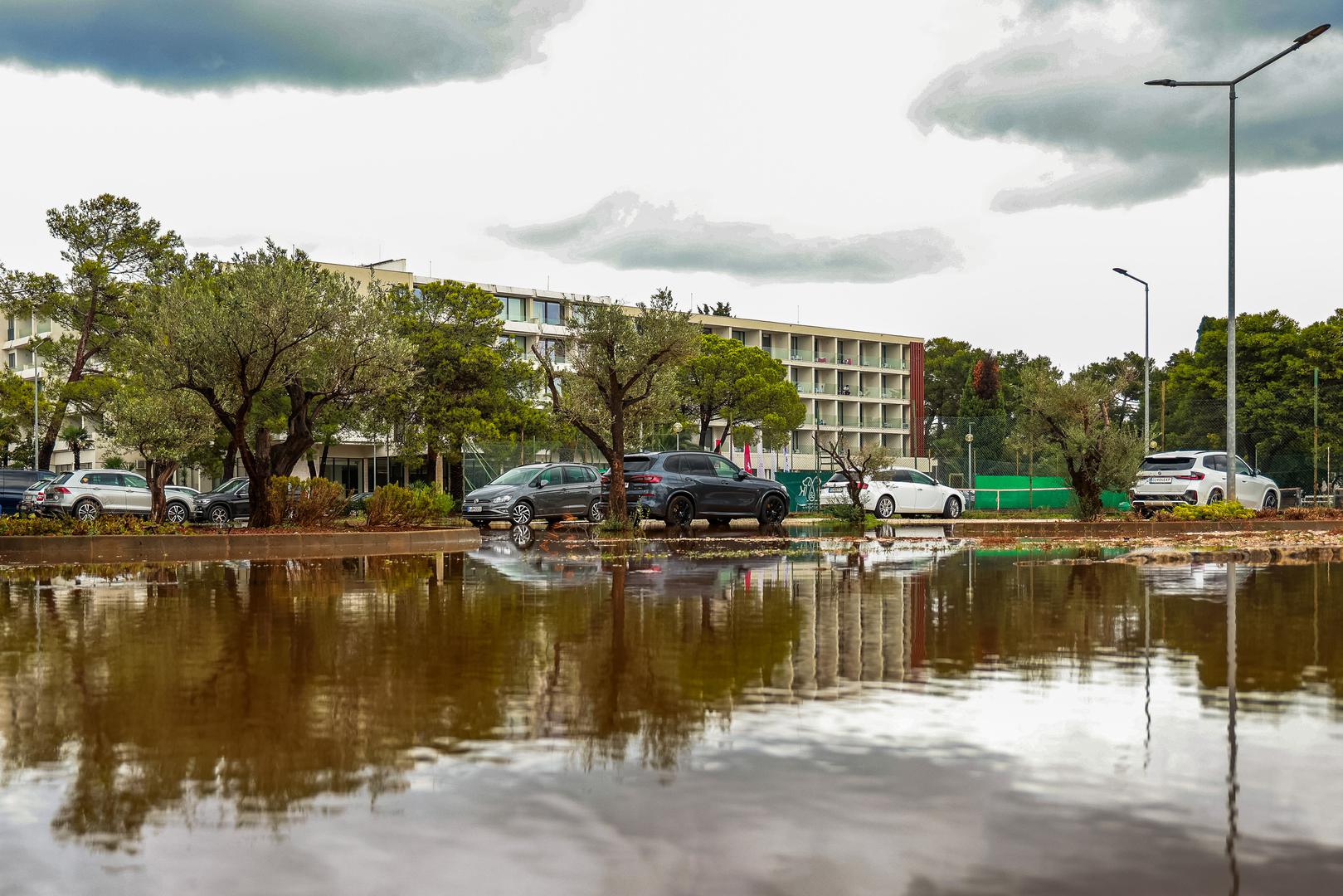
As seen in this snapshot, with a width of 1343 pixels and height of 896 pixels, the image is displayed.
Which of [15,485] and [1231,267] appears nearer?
[1231,267]

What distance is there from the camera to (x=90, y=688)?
7.15 m

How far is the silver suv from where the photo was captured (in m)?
36.2

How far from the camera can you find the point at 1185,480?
31828 millimetres

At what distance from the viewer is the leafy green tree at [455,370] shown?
53938 mm

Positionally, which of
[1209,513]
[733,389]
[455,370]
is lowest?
[1209,513]

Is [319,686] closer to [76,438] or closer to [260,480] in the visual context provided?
[260,480]

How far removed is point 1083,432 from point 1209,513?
118 inches

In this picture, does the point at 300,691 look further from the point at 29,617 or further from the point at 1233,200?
the point at 1233,200

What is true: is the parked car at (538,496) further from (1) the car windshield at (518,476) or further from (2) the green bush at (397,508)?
(2) the green bush at (397,508)

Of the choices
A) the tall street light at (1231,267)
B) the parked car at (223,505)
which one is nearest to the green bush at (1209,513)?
the tall street light at (1231,267)

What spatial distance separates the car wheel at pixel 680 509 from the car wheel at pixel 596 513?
12.4ft

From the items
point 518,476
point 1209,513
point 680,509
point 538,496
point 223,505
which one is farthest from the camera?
point 223,505

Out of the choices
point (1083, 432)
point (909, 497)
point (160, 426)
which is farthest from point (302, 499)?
point (909, 497)

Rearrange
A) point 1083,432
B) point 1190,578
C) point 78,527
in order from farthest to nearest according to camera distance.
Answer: point 1083,432
point 78,527
point 1190,578
